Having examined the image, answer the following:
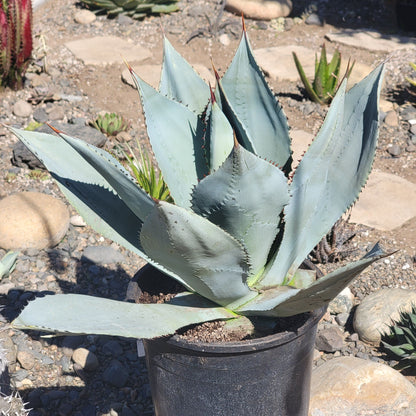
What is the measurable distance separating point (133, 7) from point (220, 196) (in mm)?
4699

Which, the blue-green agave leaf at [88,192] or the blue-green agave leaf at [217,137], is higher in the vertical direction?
the blue-green agave leaf at [217,137]

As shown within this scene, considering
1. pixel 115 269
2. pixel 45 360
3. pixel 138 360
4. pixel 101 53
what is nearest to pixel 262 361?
pixel 138 360

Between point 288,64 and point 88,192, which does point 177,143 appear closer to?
point 88,192

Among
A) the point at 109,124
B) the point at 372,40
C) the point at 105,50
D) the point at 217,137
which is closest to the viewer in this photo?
the point at 217,137

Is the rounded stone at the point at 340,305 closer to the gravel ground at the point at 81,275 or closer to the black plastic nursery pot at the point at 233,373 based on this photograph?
the gravel ground at the point at 81,275

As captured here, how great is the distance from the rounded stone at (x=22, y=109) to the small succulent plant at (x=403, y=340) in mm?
2848

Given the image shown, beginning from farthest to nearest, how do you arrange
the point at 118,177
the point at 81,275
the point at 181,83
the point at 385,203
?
1. the point at 385,203
2. the point at 81,275
3. the point at 181,83
4. the point at 118,177

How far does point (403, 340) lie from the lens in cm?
268

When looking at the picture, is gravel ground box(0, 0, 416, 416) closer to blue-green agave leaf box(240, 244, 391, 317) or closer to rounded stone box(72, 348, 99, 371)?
rounded stone box(72, 348, 99, 371)

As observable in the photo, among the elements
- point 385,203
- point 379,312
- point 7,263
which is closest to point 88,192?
point 7,263

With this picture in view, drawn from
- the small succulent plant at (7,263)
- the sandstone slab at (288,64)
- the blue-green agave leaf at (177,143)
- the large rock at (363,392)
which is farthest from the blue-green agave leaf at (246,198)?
the sandstone slab at (288,64)

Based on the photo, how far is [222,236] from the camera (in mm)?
1608

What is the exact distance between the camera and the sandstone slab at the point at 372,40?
18.4 feet

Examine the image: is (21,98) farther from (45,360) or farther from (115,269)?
(45,360)
